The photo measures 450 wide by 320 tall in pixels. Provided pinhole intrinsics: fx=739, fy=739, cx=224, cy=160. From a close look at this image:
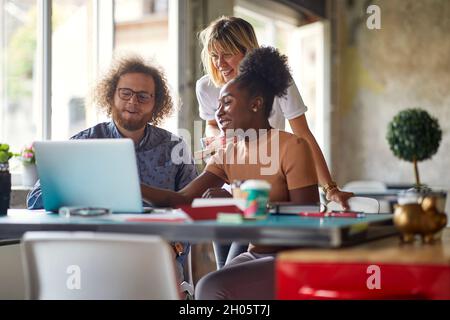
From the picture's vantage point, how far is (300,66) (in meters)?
8.05

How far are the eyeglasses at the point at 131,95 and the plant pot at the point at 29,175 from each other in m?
0.92

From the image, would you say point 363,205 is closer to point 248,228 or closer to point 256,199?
point 256,199

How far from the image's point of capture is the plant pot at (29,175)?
370cm

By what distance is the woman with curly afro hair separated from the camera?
7.33 feet

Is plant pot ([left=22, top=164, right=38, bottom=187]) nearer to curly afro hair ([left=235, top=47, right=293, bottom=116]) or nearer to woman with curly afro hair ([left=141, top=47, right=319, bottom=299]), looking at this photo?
woman with curly afro hair ([left=141, top=47, right=319, bottom=299])

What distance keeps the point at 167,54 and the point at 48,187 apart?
131 inches

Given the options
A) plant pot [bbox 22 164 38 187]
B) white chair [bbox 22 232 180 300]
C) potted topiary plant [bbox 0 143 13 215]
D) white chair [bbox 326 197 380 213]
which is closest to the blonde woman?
white chair [bbox 326 197 380 213]

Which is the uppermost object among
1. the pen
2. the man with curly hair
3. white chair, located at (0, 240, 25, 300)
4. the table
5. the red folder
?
the man with curly hair

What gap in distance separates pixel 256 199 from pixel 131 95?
1.16 m

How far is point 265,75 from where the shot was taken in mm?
2531

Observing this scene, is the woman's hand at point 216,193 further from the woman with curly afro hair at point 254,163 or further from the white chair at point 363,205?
the white chair at point 363,205

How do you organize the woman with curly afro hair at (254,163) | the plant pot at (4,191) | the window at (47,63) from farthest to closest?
the window at (47,63)
the plant pot at (4,191)
the woman with curly afro hair at (254,163)

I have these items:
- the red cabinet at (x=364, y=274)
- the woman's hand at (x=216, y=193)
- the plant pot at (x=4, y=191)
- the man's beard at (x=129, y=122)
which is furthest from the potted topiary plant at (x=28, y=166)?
the red cabinet at (x=364, y=274)

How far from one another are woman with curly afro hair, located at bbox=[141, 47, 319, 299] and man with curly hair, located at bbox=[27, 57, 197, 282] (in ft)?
1.42
